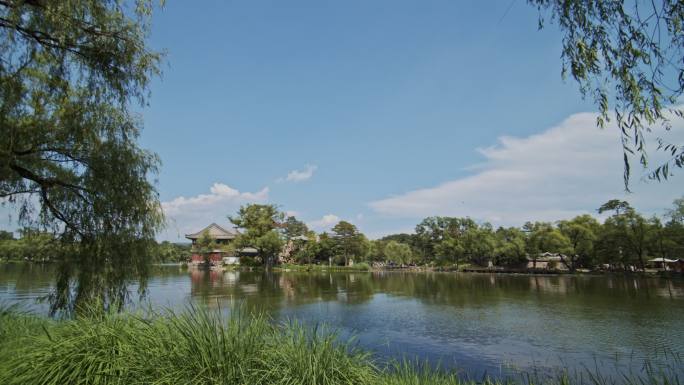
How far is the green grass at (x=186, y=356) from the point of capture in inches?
135

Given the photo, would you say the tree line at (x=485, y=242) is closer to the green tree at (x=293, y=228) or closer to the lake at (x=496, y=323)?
the green tree at (x=293, y=228)

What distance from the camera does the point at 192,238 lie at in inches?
2398

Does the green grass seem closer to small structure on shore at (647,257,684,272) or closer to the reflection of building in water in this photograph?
the reflection of building in water

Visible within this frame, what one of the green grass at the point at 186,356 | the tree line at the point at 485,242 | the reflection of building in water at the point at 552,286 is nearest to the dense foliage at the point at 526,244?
the tree line at the point at 485,242

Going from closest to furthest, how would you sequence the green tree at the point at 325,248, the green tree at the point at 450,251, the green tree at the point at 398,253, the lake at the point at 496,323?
the lake at the point at 496,323
the green tree at the point at 450,251
the green tree at the point at 325,248
the green tree at the point at 398,253

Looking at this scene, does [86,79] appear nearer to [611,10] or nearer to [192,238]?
[611,10]

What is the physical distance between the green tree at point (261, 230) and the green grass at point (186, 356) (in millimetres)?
43319

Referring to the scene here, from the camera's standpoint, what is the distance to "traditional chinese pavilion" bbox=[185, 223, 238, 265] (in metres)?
57.7

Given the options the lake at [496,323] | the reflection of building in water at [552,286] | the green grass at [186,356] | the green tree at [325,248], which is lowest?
the reflection of building in water at [552,286]

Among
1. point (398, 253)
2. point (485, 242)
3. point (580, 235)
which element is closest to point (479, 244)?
point (485, 242)

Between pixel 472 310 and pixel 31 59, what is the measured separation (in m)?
17.2

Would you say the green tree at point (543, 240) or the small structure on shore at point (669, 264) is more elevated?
the green tree at point (543, 240)

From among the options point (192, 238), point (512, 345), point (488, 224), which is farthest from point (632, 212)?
point (192, 238)

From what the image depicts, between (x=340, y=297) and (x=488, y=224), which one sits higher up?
(x=488, y=224)
